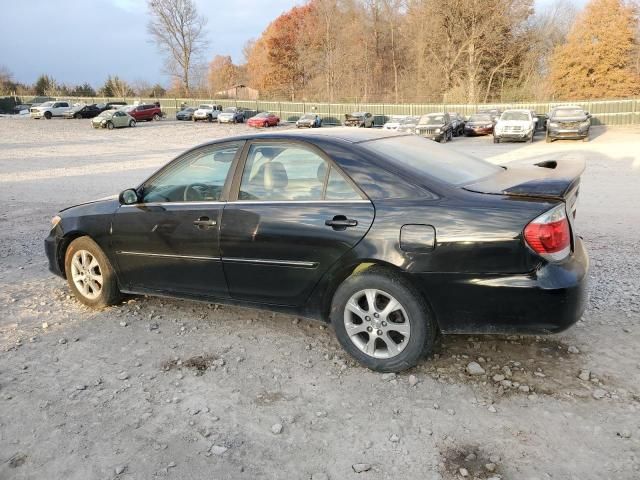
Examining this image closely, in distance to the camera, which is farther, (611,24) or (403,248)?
(611,24)

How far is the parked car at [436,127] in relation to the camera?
26828 millimetres

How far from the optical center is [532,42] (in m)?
51.5

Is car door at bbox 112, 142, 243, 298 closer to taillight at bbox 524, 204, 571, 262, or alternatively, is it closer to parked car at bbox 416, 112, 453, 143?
taillight at bbox 524, 204, 571, 262

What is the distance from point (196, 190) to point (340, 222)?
139cm

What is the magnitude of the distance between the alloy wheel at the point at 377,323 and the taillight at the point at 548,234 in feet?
2.99

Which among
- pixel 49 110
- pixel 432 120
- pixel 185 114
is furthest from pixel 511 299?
pixel 49 110

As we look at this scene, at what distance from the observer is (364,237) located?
139 inches

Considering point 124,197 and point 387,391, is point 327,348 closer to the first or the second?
point 387,391

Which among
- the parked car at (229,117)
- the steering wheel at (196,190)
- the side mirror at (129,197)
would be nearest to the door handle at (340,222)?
the steering wheel at (196,190)

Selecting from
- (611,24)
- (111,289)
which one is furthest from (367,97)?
(111,289)

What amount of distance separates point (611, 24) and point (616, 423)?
4614 centimetres

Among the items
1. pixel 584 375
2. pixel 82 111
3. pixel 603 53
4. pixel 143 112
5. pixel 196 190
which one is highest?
pixel 603 53

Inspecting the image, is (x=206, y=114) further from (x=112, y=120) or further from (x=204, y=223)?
(x=204, y=223)

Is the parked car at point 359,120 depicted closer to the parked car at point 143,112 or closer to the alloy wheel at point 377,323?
the parked car at point 143,112
